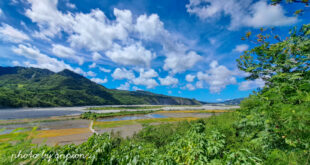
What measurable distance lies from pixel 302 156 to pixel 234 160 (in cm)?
128

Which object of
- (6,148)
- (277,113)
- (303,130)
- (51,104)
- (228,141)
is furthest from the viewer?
(51,104)

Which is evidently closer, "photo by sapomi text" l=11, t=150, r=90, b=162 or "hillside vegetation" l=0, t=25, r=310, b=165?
"photo by sapomi text" l=11, t=150, r=90, b=162

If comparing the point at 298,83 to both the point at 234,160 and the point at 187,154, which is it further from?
the point at 187,154

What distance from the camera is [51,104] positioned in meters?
84.1

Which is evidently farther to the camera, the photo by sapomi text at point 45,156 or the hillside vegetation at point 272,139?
the hillside vegetation at point 272,139

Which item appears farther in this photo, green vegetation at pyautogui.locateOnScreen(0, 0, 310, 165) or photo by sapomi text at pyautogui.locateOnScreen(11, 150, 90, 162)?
green vegetation at pyautogui.locateOnScreen(0, 0, 310, 165)

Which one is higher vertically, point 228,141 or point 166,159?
point 166,159

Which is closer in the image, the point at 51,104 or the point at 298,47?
the point at 298,47

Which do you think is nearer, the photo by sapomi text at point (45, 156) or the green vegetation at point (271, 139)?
the photo by sapomi text at point (45, 156)

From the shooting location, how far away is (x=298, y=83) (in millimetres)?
3219

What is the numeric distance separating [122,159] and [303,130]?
150 inches

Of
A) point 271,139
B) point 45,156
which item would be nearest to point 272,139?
point 271,139

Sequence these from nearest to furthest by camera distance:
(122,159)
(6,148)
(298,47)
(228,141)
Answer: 1. (6,148)
2. (122,159)
3. (298,47)
4. (228,141)

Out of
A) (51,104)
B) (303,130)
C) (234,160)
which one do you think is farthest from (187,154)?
(51,104)
